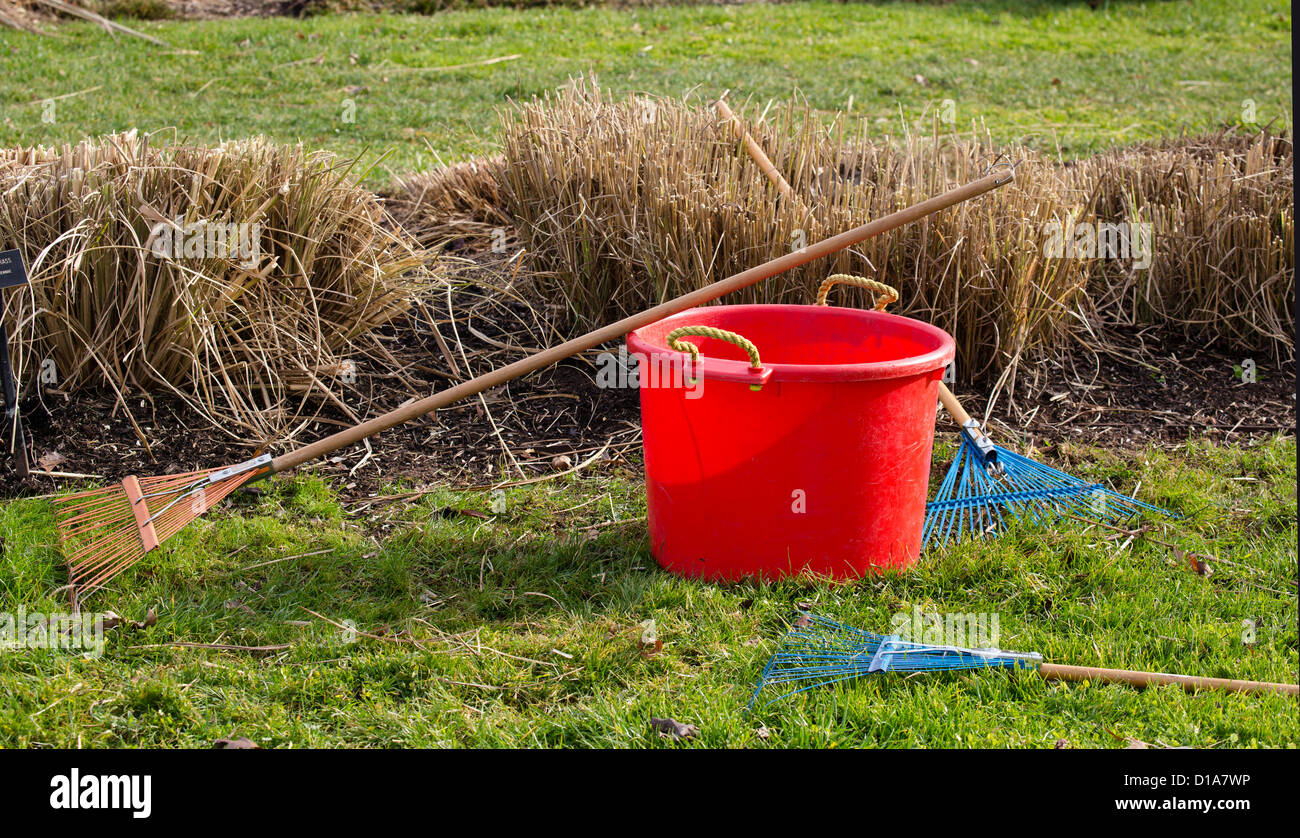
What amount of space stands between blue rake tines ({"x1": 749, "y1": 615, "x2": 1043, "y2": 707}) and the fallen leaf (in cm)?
18

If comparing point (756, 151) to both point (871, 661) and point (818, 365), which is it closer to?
point (818, 365)

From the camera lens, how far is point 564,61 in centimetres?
977

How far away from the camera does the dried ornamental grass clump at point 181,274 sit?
12.1ft

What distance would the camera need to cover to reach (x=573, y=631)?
2734mm

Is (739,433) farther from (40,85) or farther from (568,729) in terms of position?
(40,85)

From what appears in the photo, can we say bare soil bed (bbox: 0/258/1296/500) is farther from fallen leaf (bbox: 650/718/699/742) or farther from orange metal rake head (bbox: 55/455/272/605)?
fallen leaf (bbox: 650/718/699/742)

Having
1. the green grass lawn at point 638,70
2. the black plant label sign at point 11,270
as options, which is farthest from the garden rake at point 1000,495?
the green grass lawn at point 638,70

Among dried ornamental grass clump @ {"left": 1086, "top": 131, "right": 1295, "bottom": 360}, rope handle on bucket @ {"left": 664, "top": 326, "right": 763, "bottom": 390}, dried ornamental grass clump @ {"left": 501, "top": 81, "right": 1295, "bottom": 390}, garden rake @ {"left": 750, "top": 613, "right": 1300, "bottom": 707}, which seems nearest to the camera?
garden rake @ {"left": 750, "top": 613, "right": 1300, "bottom": 707}

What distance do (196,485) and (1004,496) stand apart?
2.48 metres

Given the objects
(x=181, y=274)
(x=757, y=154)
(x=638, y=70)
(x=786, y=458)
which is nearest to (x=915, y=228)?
(x=757, y=154)

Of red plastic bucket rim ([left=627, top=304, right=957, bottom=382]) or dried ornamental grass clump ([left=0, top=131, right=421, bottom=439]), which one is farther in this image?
dried ornamental grass clump ([left=0, top=131, right=421, bottom=439])

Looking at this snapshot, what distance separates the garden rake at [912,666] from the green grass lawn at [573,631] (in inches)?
1.3

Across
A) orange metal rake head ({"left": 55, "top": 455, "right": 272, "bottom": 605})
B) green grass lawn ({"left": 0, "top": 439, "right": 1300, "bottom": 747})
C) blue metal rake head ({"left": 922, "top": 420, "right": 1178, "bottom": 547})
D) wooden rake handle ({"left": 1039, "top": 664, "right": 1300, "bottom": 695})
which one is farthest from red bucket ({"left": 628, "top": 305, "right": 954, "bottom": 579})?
orange metal rake head ({"left": 55, "top": 455, "right": 272, "bottom": 605})

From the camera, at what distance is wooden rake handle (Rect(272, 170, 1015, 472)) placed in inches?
119
